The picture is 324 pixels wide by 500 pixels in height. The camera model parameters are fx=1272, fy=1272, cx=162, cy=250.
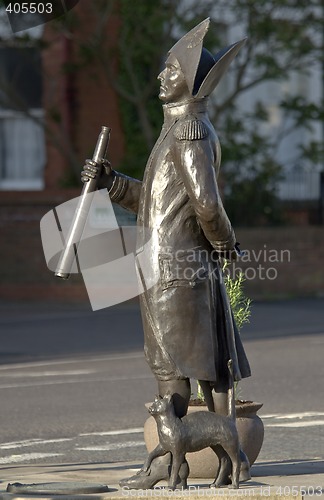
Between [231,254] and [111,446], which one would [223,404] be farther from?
[111,446]

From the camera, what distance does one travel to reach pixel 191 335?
6230 millimetres

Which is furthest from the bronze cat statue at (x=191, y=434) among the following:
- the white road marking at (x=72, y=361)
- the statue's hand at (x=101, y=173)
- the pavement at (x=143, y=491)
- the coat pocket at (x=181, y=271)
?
the white road marking at (x=72, y=361)

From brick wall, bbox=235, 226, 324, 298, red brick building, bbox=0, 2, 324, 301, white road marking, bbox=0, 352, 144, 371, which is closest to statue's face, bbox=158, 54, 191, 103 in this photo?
white road marking, bbox=0, 352, 144, 371

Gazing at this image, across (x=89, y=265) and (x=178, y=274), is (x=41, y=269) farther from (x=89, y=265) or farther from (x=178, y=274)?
(x=178, y=274)

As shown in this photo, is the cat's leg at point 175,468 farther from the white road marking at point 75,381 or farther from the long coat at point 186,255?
the white road marking at point 75,381

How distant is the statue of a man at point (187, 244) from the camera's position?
6207mm

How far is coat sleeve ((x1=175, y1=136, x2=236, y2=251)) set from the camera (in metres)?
6.14

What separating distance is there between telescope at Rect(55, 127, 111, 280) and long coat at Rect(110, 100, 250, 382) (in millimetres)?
282

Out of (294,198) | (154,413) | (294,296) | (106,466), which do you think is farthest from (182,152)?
(294,198)

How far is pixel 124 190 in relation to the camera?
264 inches

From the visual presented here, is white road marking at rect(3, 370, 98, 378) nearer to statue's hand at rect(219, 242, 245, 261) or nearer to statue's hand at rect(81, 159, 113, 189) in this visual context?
statue's hand at rect(81, 159, 113, 189)

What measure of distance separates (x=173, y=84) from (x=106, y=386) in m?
6.48

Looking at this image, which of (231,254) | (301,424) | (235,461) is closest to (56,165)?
(301,424)

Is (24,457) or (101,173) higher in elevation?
(101,173)
